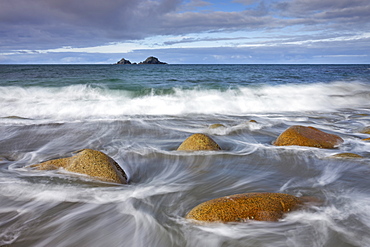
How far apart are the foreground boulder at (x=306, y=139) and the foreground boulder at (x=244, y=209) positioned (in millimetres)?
2519

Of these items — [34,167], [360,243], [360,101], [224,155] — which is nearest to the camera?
[360,243]

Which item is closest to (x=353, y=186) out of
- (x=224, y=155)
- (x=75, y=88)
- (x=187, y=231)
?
(x=224, y=155)

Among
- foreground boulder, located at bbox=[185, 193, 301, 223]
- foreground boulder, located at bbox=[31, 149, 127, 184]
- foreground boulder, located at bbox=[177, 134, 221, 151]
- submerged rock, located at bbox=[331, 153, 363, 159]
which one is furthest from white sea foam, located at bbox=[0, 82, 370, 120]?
foreground boulder, located at bbox=[185, 193, 301, 223]

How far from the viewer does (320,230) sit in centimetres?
257

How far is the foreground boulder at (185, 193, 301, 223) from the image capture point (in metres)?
2.56

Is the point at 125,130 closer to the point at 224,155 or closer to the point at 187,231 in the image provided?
the point at 224,155

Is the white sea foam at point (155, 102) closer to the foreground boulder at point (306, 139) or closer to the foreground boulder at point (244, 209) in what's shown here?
the foreground boulder at point (306, 139)

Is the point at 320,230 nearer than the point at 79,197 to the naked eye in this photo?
Yes

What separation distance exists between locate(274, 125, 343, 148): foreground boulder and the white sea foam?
4.67 metres

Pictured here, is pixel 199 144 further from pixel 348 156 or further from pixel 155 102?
pixel 155 102

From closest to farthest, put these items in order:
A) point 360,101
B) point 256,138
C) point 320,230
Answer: point 320,230 → point 256,138 → point 360,101

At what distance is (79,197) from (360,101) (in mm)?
13604

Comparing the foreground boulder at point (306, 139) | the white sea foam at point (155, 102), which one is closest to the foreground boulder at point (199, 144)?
the foreground boulder at point (306, 139)

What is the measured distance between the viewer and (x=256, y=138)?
5.94 meters
